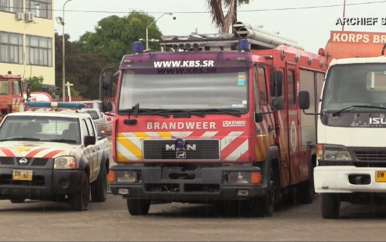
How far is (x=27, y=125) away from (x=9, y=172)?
1.53 meters

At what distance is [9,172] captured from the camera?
618 inches

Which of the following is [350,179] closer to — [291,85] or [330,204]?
[330,204]

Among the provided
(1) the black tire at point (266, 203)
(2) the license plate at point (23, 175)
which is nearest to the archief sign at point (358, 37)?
(1) the black tire at point (266, 203)

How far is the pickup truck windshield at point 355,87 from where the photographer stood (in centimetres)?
1403

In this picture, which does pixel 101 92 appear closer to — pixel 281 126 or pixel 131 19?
pixel 281 126

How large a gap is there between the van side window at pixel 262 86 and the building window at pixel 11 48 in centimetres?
5934

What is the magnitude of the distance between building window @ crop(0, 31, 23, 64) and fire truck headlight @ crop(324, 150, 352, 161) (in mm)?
60879

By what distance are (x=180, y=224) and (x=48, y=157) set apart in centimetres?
298

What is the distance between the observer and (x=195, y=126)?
46.7 feet

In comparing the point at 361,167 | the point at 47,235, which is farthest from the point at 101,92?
the point at 361,167

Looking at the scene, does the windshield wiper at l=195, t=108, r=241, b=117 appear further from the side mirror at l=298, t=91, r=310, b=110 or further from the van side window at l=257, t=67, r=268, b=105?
the side mirror at l=298, t=91, r=310, b=110

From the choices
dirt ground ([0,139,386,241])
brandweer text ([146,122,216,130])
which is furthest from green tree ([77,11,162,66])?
brandweer text ([146,122,216,130])

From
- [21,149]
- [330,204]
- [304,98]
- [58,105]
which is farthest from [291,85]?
[21,149]

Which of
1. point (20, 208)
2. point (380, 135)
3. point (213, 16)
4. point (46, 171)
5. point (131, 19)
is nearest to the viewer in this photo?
point (380, 135)
